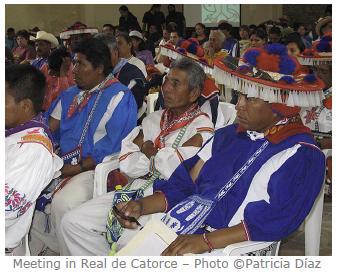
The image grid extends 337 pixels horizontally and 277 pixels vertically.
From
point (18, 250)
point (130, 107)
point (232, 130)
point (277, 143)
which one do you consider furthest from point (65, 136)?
point (277, 143)

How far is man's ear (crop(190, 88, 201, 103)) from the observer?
10.6 ft

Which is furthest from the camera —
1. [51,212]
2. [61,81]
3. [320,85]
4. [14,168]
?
[61,81]

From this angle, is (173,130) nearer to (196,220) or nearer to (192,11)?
(196,220)

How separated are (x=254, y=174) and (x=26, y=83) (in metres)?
1.04

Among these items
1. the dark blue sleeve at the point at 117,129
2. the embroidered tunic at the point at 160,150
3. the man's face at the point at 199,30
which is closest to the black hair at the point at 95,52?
the dark blue sleeve at the point at 117,129

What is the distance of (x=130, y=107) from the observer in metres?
3.56

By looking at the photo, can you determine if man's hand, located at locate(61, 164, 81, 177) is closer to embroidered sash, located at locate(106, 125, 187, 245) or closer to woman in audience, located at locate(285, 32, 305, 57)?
embroidered sash, located at locate(106, 125, 187, 245)

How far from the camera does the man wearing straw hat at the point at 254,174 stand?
2.35 metres

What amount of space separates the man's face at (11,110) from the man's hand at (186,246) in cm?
84

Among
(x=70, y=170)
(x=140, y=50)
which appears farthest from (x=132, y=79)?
(x=140, y=50)

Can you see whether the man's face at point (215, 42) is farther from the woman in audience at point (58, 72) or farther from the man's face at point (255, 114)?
the man's face at point (255, 114)

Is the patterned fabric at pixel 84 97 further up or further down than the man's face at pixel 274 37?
further down

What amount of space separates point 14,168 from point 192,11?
13.4 meters

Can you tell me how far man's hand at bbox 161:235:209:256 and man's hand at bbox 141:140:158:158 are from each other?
35.2 inches
